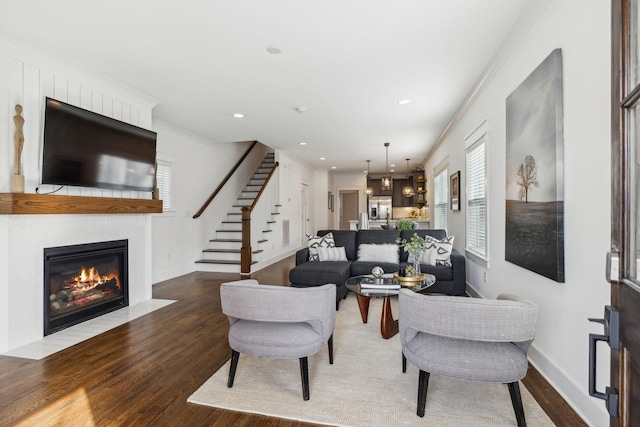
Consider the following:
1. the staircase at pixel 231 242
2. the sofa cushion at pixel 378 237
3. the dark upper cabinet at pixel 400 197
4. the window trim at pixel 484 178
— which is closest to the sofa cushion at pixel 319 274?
the sofa cushion at pixel 378 237

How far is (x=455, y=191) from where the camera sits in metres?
5.39

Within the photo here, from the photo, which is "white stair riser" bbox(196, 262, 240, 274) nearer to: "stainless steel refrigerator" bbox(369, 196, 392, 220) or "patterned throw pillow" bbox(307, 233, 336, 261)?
"patterned throw pillow" bbox(307, 233, 336, 261)

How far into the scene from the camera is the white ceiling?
7.93ft

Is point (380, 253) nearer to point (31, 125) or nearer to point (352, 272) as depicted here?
point (352, 272)

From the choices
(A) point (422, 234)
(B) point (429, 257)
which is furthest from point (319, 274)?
(A) point (422, 234)

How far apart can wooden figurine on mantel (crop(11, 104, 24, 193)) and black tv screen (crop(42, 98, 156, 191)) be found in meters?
0.17

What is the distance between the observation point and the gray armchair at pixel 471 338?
5.64 ft

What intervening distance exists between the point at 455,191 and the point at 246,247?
389cm

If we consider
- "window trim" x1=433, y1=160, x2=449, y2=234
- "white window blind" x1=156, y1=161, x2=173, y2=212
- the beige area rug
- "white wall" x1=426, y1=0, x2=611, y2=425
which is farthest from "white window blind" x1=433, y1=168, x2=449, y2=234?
"white window blind" x1=156, y1=161, x2=173, y2=212

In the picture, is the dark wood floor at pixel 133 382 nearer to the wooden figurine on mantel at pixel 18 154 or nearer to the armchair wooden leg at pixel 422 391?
the armchair wooden leg at pixel 422 391

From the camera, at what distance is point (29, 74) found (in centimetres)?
303

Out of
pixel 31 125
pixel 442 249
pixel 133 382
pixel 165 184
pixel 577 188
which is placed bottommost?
pixel 133 382

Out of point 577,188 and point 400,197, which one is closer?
point 577,188

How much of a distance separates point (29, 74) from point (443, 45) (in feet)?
12.5
